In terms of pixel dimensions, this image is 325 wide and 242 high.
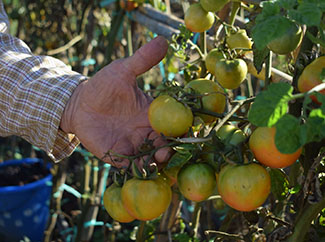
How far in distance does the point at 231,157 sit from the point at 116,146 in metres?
0.45

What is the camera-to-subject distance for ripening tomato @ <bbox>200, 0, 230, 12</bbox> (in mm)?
851

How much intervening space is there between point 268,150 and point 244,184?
0.20ft

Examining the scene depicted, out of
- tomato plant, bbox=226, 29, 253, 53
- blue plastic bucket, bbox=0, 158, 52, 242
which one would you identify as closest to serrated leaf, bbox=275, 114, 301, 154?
tomato plant, bbox=226, 29, 253, 53

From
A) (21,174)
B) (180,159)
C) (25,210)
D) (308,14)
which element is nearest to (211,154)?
(180,159)

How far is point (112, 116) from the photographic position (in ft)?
3.63

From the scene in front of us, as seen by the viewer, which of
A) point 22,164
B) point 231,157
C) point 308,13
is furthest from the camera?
point 22,164

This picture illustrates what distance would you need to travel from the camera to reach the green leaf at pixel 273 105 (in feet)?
1.60

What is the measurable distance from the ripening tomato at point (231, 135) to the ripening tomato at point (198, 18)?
13.3 inches

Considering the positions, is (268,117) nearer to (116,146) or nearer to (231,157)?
(231,157)

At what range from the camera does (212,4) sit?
0.86m

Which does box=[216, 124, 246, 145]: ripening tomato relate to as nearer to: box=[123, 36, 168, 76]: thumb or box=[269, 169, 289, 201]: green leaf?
box=[269, 169, 289, 201]: green leaf

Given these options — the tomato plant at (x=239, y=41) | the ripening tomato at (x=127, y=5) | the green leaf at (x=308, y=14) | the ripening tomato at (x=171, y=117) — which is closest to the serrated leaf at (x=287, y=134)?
the green leaf at (x=308, y=14)

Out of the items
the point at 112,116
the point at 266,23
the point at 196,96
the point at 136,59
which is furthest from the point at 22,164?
the point at 266,23

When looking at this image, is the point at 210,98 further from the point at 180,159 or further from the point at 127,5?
the point at 127,5
